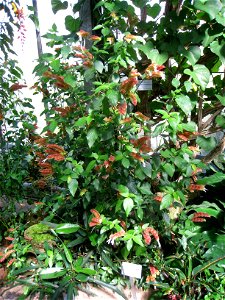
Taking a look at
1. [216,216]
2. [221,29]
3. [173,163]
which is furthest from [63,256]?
[221,29]

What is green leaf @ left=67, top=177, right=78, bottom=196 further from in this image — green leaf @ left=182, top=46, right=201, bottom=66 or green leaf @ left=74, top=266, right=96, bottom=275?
green leaf @ left=182, top=46, right=201, bottom=66

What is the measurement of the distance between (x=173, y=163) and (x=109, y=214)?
16.2 inches

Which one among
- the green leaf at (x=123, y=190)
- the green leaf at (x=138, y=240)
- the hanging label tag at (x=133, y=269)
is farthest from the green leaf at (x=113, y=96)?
the hanging label tag at (x=133, y=269)

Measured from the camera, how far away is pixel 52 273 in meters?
1.37

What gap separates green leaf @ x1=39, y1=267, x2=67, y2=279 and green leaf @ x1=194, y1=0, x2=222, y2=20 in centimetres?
128

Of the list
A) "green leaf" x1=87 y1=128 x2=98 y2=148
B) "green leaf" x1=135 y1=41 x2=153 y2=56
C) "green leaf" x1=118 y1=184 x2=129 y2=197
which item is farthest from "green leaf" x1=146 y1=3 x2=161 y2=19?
"green leaf" x1=118 y1=184 x2=129 y2=197

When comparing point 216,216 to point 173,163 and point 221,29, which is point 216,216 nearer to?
point 173,163

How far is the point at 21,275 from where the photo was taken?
59.2 inches

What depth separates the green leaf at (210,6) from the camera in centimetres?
109

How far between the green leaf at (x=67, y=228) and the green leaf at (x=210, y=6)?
113cm

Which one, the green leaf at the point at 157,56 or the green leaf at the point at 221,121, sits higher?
the green leaf at the point at 157,56

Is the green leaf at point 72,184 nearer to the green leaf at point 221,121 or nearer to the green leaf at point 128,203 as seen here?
the green leaf at point 128,203

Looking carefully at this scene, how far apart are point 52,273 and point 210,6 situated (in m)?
1.34

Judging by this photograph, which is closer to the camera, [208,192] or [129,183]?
[129,183]
